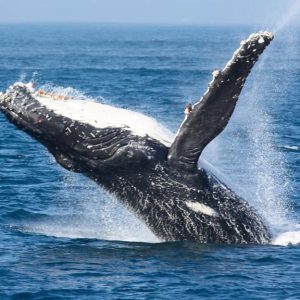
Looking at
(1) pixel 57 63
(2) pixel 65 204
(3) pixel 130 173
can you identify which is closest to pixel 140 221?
(3) pixel 130 173

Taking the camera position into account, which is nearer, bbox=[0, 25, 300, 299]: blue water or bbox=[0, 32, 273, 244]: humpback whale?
bbox=[0, 25, 300, 299]: blue water

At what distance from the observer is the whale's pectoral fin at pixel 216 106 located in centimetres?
1281

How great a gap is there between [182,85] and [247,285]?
1295 inches

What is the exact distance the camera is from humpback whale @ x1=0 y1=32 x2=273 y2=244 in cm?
1364

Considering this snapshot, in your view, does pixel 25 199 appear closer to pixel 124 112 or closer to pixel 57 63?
pixel 124 112

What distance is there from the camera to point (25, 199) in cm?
1853

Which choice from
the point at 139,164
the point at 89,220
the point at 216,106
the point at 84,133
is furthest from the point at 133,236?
the point at 216,106

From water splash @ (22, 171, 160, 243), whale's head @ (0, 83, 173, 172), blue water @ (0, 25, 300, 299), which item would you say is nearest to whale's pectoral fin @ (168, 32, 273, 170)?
whale's head @ (0, 83, 173, 172)

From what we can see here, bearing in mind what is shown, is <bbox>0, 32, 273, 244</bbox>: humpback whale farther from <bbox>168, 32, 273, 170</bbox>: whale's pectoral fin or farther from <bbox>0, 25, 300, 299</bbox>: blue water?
<bbox>0, 25, 300, 299</bbox>: blue water

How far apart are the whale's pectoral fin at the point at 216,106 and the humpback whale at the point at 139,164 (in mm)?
25

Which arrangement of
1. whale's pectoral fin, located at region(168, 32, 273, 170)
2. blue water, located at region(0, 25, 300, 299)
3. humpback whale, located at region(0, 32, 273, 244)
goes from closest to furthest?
1. blue water, located at region(0, 25, 300, 299)
2. whale's pectoral fin, located at region(168, 32, 273, 170)
3. humpback whale, located at region(0, 32, 273, 244)

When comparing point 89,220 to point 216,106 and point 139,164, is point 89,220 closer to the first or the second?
point 139,164

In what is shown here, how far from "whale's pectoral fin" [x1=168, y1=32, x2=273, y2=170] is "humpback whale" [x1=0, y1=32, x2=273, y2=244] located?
3 cm

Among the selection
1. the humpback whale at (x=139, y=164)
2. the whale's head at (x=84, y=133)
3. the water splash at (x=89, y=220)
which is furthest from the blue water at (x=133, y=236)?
the whale's head at (x=84, y=133)
